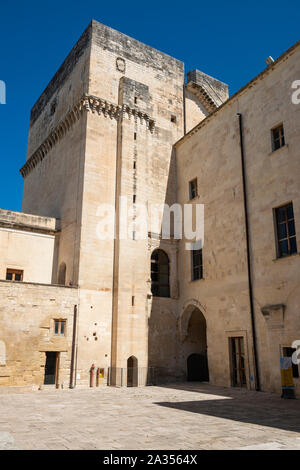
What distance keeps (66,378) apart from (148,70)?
1826cm

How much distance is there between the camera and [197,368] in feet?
70.2

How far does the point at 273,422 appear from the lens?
9164mm

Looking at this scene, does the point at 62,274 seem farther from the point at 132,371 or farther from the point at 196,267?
the point at 196,267

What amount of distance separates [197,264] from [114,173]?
258 inches

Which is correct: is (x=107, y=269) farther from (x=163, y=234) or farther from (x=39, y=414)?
(x=39, y=414)

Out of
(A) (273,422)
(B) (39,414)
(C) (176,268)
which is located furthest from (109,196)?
(A) (273,422)

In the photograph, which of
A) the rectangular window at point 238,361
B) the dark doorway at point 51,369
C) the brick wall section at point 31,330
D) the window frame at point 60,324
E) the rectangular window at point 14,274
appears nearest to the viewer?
the brick wall section at point 31,330

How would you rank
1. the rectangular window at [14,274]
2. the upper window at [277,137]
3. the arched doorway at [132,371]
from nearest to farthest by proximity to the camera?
the upper window at [277,137]
the arched doorway at [132,371]
the rectangular window at [14,274]

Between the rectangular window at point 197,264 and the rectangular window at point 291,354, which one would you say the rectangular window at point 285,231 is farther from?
the rectangular window at point 197,264

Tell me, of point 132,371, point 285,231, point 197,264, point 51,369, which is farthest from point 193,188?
point 51,369

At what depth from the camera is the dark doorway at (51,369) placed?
1788cm

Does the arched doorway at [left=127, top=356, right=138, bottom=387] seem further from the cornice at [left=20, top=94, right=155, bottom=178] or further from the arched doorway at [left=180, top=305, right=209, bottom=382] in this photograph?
the cornice at [left=20, top=94, right=155, bottom=178]

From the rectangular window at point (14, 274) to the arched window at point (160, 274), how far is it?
6.87m

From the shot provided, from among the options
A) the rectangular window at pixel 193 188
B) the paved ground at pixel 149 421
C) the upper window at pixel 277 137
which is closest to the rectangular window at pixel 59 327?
the paved ground at pixel 149 421
